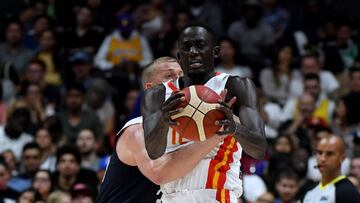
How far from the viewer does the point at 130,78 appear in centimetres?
1220

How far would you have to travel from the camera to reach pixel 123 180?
17.5 feet

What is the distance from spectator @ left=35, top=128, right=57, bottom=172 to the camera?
34.8 ft

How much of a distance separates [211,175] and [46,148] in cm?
621

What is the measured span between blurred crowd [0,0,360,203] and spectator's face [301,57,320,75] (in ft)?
0.05

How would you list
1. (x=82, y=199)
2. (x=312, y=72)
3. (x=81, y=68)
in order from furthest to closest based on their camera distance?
(x=81, y=68) → (x=312, y=72) → (x=82, y=199)

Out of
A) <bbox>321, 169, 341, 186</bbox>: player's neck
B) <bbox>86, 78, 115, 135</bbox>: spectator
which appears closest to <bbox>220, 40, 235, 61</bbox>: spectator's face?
<bbox>86, 78, 115, 135</bbox>: spectator

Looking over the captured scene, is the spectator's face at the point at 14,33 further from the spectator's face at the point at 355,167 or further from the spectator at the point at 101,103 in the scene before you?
the spectator's face at the point at 355,167

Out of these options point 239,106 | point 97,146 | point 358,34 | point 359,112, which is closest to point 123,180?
point 239,106

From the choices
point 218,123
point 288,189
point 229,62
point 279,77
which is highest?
point 218,123

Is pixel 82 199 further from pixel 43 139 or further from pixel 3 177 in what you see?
pixel 43 139

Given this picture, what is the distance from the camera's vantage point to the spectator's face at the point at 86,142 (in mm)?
10508

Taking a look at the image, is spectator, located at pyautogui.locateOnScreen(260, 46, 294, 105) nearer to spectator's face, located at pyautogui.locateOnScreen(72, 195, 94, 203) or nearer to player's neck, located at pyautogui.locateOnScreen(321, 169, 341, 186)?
spectator's face, located at pyautogui.locateOnScreen(72, 195, 94, 203)

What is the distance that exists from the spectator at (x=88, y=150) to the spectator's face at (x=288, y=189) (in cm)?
231

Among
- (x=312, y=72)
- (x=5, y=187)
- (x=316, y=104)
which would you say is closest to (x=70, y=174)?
(x=5, y=187)
